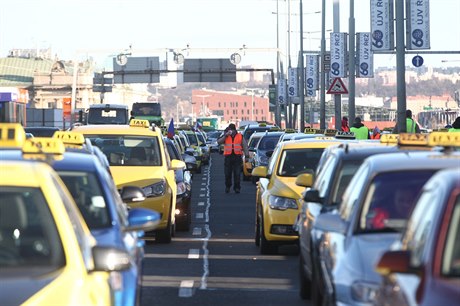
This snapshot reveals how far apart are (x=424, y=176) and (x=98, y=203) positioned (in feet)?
7.53

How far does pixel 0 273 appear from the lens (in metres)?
7.26

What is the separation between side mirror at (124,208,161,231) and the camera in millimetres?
9523

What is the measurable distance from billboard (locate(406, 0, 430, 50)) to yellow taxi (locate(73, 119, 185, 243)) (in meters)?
27.4

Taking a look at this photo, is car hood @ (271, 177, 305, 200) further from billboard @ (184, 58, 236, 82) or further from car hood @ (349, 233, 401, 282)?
billboard @ (184, 58, 236, 82)

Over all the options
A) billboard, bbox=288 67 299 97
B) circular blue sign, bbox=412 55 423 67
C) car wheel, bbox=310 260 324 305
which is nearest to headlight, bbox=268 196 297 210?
car wheel, bbox=310 260 324 305

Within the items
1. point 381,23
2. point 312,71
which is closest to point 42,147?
point 381,23

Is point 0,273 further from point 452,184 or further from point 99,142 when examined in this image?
point 99,142

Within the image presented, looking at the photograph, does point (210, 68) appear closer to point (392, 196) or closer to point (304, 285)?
point (304, 285)

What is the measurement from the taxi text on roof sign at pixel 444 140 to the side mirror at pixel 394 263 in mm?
3662

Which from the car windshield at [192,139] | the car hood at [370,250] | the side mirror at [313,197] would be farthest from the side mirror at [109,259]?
the car windshield at [192,139]

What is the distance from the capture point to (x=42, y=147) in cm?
980

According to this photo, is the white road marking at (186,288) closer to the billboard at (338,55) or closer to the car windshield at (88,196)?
the car windshield at (88,196)

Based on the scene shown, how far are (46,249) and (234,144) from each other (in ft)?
88.5

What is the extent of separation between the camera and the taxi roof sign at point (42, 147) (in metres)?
9.06
